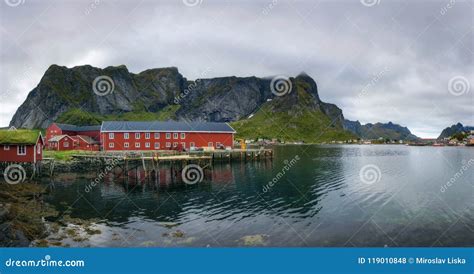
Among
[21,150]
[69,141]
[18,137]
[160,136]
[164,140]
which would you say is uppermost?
[160,136]

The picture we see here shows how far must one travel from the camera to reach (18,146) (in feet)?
157

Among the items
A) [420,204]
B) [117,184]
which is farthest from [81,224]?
[420,204]

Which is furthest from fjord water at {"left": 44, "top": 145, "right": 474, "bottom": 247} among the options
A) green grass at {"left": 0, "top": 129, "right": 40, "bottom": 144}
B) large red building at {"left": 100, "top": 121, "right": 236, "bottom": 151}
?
large red building at {"left": 100, "top": 121, "right": 236, "bottom": 151}

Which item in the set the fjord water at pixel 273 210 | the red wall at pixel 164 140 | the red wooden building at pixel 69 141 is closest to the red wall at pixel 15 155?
the fjord water at pixel 273 210

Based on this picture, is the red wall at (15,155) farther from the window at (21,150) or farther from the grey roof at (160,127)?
the grey roof at (160,127)

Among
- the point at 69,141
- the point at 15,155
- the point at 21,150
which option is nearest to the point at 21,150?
the point at 21,150

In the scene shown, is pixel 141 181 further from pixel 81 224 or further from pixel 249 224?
pixel 249 224

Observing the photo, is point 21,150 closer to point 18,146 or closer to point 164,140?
point 18,146

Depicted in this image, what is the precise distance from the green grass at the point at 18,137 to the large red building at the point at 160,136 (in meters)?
27.9

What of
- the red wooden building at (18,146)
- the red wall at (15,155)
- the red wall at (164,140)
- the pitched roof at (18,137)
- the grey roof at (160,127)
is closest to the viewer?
the pitched roof at (18,137)

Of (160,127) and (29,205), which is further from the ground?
(160,127)

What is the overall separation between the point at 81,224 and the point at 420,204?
96.8 feet

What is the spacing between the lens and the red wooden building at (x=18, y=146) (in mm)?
47031

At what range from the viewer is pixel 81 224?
83.1 ft
